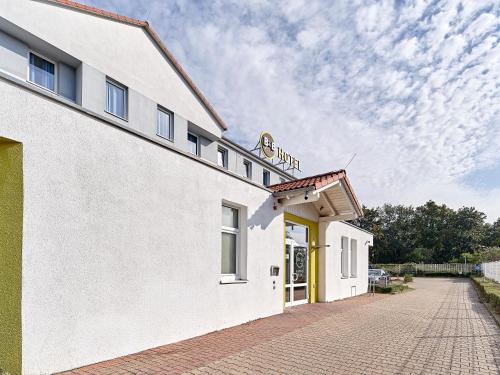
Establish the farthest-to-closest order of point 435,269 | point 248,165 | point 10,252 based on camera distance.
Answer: point 435,269
point 248,165
point 10,252

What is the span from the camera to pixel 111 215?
586 cm

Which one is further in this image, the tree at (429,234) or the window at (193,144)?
the tree at (429,234)

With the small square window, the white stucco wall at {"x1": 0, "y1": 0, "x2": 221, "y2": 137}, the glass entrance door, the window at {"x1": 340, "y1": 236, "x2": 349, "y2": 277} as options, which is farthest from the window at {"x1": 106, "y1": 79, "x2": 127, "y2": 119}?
the window at {"x1": 340, "y1": 236, "x2": 349, "y2": 277}

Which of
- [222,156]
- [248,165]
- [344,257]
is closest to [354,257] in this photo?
[344,257]

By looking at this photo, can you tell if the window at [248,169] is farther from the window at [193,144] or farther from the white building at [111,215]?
the white building at [111,215]

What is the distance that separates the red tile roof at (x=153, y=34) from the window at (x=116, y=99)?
7.24ft

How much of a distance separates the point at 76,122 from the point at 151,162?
5.17ft

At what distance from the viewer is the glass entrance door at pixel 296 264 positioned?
1234cm

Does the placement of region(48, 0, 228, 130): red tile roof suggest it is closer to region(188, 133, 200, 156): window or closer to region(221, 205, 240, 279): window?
region(188, 133, 200, 156): window

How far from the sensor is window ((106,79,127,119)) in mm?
12477

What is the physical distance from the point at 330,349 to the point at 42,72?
10.3 metres

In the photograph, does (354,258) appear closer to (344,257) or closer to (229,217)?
(344,257)

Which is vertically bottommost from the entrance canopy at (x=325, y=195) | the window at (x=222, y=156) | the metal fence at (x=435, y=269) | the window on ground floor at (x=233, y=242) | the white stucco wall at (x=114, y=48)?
the metal fence at (x=435, y=269)

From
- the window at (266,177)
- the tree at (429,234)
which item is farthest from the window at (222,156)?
the tree at (429,234)
